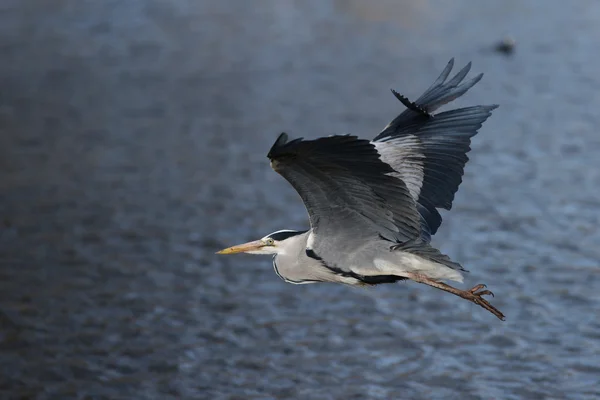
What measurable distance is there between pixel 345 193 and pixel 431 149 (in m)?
0.81

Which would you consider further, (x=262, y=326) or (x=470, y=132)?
(x=262, y=326)

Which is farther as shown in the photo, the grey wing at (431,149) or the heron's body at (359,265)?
the grey wing at (431,149)

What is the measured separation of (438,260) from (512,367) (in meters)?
2.88

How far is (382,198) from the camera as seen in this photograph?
6145mm

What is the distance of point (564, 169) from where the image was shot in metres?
11.9

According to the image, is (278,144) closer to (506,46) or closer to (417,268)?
(417,268)

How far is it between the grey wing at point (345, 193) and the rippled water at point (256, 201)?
2313 millimetres

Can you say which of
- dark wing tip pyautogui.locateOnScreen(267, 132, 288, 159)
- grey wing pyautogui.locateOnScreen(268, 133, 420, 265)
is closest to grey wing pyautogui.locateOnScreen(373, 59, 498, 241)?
grey wing pyautogui.locateOnScreen(268, 133, 420, 265)

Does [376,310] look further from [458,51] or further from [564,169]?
[458,51]

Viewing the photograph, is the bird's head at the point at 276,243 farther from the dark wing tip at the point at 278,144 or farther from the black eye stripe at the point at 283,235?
the dark wing tip at the point at 278,144

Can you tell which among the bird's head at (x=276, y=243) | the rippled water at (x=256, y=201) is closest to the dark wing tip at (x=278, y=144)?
the bird's head at (x=276, y=243)

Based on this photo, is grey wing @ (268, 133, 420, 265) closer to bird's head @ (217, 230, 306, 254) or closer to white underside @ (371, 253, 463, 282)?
white underside @ (371, 253, 463, 282)

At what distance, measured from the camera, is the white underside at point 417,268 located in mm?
6074

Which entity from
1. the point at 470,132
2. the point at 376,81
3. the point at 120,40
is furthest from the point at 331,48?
the point at 470,132
